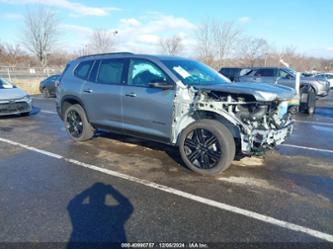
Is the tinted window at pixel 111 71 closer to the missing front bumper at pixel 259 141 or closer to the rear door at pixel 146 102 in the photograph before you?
the rear door at pixel 146 102

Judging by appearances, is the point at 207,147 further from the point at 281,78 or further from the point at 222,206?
the point at 281,78

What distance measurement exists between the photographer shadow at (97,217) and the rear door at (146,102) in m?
1.45

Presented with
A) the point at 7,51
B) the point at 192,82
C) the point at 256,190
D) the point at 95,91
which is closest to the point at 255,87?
the point at 192,82

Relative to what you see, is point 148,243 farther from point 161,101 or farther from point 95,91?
point 95,91

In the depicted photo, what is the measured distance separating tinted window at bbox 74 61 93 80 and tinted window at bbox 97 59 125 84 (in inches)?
15.7

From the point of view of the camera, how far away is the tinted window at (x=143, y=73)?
5273 mm

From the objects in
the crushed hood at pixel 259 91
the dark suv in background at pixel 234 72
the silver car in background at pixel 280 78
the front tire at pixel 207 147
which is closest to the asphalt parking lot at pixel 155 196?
the front tire at pixel 207 147

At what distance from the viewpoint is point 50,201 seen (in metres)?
3.94

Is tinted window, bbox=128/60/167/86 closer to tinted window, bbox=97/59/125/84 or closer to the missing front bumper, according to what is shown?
tinted window, bbox=97/59/125/84

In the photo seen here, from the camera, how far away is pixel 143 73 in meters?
5.54

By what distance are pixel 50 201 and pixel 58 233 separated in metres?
0.85

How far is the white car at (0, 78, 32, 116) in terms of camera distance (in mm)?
9781

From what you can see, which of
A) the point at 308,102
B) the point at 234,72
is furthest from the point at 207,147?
the point at 234,72

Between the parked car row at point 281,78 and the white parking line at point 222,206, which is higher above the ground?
the parked car row at point 281,78
